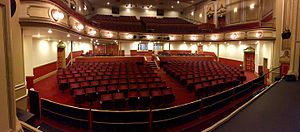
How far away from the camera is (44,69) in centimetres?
1144

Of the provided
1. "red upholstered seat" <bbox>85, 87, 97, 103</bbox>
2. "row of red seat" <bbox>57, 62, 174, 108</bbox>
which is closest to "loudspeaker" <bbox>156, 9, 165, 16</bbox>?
"row of red seat" <bbox>57, 62, 174, 108</bbox>

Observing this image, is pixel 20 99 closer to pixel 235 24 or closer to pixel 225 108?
pixel 225 108

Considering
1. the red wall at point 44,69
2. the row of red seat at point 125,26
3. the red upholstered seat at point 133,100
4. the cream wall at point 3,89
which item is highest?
the row of red seat at point 125,26

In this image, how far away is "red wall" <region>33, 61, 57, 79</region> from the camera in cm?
1010

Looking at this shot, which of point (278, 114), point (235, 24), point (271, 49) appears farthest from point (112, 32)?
point (278, 114)

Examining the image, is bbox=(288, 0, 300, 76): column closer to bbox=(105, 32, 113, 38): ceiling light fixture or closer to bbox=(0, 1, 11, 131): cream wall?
bbox=(0, 1, 11, 131): cream wall

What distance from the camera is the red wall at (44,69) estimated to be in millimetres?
10098

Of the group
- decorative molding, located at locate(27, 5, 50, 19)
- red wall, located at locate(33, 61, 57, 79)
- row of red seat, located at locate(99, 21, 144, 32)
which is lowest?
red wall, located at locate(33, 61, 57, 79)

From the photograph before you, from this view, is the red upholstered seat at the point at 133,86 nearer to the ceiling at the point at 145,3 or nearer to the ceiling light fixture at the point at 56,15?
the ceiling light fixture at the point at 56,15

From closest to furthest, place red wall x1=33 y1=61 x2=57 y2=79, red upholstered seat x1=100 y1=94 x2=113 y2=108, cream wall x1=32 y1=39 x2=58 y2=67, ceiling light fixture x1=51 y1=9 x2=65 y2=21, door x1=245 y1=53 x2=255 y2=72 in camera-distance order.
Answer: red upholstered seat x1=100 y1=94 x2=113 y2=108, ceiling light fixture x1=51 y1=9 x2=65 y2=21, red wall x1=33 y1=61 x2=57 y2=79, cream wall x1=32 y1=39 x2=58 y2=67, door x1=245 y1=53 x2=255 y2=72

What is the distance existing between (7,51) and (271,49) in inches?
655

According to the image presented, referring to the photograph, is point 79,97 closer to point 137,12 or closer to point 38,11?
point 38,11

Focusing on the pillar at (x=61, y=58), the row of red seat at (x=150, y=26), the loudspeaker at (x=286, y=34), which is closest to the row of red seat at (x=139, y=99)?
the loudspeaker at (x=286, y=34)

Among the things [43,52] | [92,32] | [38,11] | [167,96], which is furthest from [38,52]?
[167,96]
